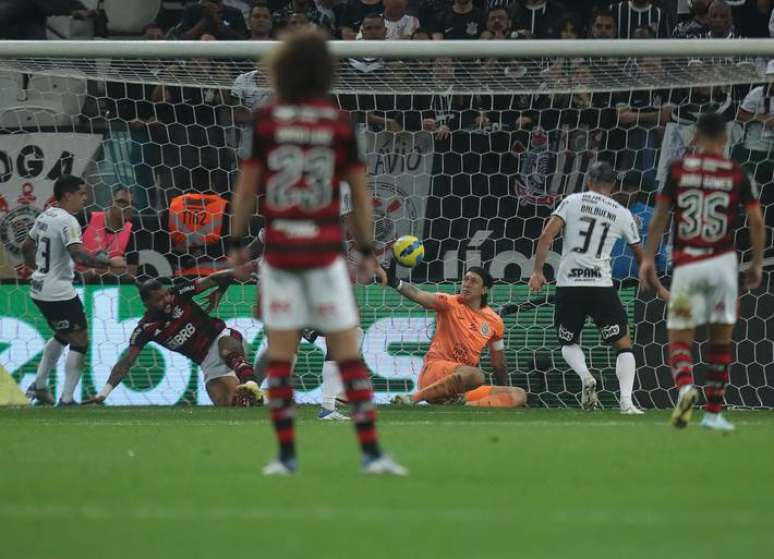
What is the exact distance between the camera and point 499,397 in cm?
1295

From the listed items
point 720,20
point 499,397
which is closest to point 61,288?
point 499,397

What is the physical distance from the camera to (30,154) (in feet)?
45.9

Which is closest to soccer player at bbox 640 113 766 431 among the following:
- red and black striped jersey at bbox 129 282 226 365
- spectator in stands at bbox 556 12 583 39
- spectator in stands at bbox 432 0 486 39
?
red and black striped jersey at bbox 129 282 226 365

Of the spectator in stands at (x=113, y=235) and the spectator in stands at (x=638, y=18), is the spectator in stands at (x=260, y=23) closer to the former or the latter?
the spectator in stands at (x=113, y=235)

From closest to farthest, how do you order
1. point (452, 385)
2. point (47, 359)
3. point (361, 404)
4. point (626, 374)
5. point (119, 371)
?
point (361, 404) → point (626, 374) → point (452, 385) → point (47, 359) → point (119, 371)

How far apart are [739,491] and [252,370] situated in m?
7.79

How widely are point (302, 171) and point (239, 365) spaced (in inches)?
271

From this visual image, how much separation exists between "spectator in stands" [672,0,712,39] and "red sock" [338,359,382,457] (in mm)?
9952

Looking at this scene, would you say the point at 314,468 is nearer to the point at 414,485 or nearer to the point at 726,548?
the point at 414,485

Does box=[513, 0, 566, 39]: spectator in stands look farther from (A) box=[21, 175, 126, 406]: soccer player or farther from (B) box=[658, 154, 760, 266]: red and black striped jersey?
(B) box=[658, 154, 760, 266]: red and black striped jersey

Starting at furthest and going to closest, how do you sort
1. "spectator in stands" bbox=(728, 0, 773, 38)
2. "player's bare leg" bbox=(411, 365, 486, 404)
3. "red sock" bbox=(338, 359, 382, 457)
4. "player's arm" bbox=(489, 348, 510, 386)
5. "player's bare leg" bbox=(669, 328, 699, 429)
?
"spectator in stands" bbox=(728, 0, 773, 38), "player's arm" bbox=(489, 348, 510, 386), "player's bare leg" bbox=(411, 365, 486, 404), "player's bare leg" bbox=(669, 328, 699, 429), "red sock" bbox=(338, 359, 382, 457)

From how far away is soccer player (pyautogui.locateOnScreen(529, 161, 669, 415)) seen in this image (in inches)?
458

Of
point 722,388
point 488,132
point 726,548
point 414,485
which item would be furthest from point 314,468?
point 488,132

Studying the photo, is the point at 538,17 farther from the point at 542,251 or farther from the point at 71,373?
the point at 71,373
